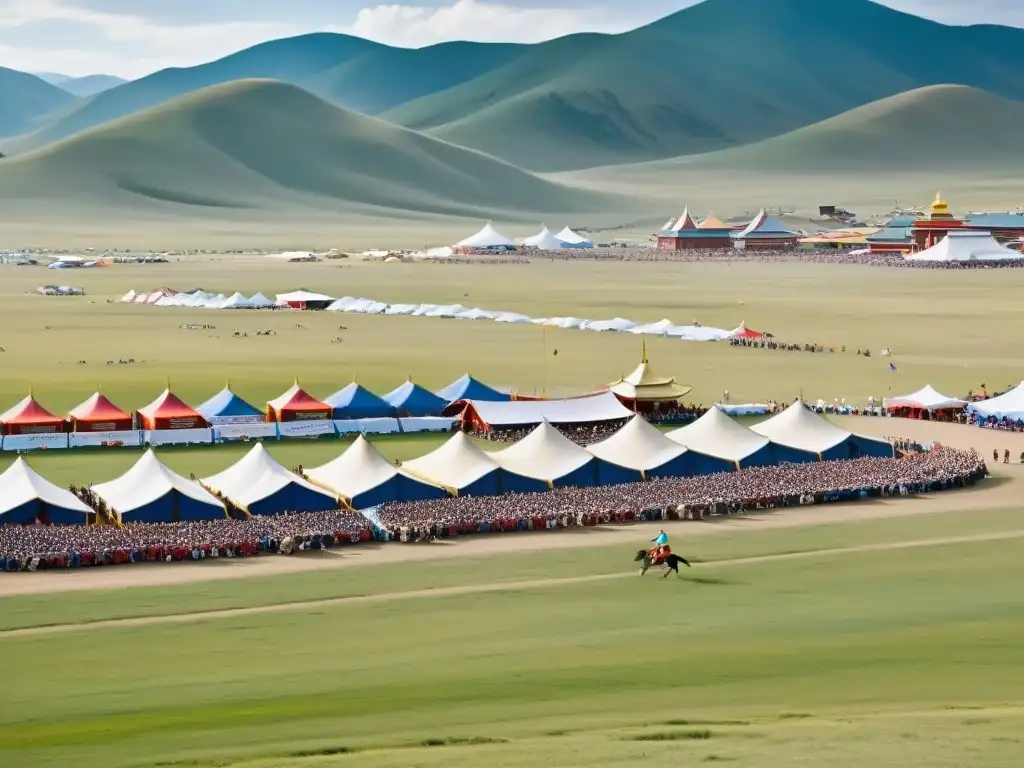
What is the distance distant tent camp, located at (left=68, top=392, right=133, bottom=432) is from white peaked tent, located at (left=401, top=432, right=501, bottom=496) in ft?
36.3

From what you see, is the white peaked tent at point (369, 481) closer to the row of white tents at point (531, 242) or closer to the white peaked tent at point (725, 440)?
the white peaked tent at point (725, 440)

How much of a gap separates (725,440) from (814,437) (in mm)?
Result: 2324

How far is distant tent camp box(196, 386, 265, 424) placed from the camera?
4710 cm

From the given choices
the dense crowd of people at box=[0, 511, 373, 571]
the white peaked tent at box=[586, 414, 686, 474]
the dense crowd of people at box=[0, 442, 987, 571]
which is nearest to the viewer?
the dense crowd of people at box=[0, 511, 373, 571]

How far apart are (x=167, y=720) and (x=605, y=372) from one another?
1582 inches

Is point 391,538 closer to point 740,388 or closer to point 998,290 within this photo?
point 740,388

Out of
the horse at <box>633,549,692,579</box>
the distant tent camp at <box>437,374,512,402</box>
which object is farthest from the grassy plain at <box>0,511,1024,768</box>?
the distant tent camp at <box>437,374,512,402</box>

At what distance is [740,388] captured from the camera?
5619 cm

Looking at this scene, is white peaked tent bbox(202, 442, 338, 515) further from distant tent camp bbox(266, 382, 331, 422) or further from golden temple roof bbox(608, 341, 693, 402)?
golden temple roof bbox(608, 341, 693, 402)

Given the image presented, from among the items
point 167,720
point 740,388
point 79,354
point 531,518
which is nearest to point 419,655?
point 167,720

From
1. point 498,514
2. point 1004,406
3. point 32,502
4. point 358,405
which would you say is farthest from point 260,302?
point 32,502

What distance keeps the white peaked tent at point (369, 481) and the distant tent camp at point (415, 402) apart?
1169cm

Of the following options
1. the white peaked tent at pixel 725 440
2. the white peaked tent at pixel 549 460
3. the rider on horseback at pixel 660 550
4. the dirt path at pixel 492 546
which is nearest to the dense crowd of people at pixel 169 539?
the dirt path at pixel 492 546

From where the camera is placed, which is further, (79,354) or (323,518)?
(79,354)
